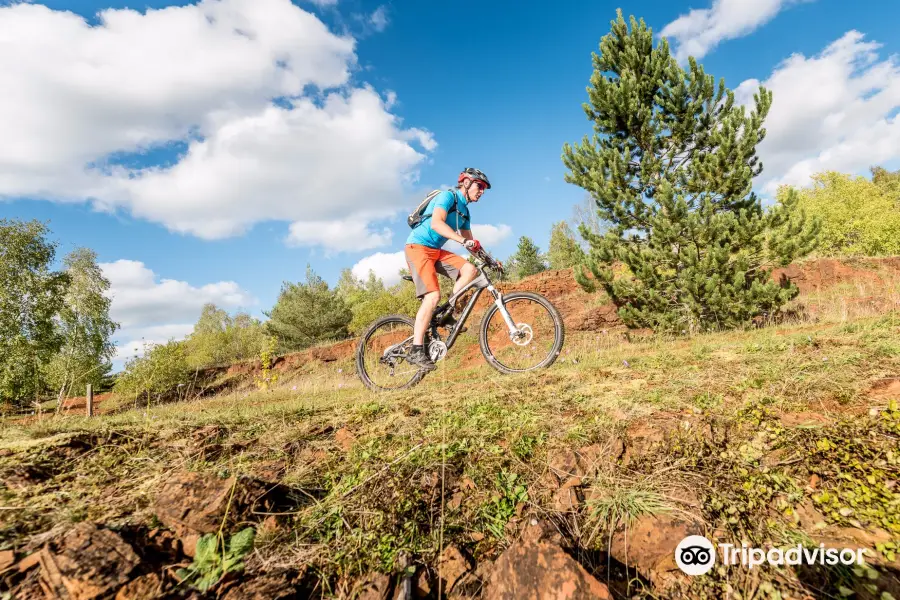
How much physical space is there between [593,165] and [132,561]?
10185 millimetres

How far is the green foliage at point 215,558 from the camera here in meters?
1.28

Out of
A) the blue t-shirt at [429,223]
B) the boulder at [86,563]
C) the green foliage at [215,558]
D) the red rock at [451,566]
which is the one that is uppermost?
the blue t-shirt at [429,223]

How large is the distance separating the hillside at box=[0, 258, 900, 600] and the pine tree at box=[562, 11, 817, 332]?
6482mm

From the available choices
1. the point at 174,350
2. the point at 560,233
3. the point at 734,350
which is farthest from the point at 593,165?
A: the point at 560,233

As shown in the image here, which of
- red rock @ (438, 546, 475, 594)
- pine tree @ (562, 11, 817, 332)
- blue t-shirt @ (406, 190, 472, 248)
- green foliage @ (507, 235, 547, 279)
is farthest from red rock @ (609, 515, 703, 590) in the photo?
green foliage @ (507, 235, 547, 279)

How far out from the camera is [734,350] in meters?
3.95

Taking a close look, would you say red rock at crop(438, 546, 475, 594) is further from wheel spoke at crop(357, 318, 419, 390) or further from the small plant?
the small plant

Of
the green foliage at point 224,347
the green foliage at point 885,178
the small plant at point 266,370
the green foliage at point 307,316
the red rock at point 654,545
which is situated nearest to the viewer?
the red rock at point 654,545

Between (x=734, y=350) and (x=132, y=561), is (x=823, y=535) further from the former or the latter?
(x=734, y=350)

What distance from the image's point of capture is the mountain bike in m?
4.52

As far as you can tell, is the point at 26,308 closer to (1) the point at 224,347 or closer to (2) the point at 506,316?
(1) the point at 224,347

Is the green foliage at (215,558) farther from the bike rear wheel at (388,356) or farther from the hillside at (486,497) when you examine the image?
the bike rear wheel at (388,356)

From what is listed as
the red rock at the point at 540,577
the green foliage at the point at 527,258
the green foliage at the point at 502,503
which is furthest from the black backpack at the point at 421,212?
the green foliage at the point at 527,258

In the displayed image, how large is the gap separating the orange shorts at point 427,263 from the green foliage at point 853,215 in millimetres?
27102
